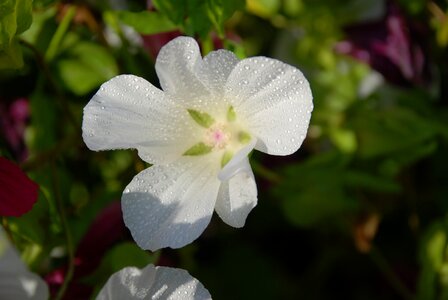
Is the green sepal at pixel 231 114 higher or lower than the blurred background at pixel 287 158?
higher

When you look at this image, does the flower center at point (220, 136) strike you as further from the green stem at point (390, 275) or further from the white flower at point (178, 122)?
the green stem at point (390, 275)

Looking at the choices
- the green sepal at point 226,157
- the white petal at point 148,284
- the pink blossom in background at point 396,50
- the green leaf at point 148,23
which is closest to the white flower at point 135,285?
the white petal at point 148,284

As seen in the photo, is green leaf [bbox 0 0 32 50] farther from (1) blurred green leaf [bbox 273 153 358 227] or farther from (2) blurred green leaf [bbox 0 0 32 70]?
(1) blurred green leaf [bbox 273 153 358 227]

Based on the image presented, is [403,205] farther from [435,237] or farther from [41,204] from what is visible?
[41,204]

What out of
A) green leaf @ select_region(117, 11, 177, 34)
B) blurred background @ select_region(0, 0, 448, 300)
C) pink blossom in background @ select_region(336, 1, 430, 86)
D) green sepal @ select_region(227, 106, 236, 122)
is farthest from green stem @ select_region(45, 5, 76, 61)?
pink blossom in background @ select_region(336, 1, 430, 86)

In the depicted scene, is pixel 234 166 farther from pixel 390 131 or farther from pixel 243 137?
pixel 390 131
